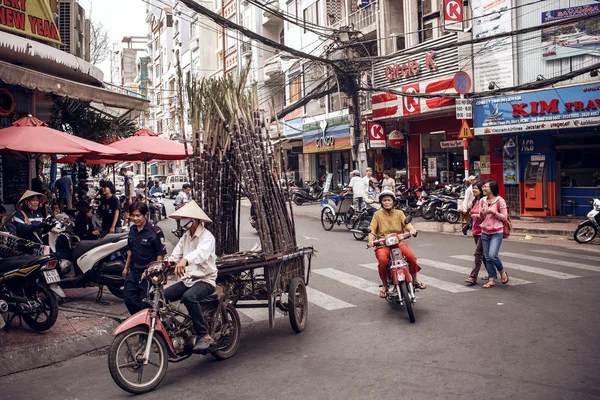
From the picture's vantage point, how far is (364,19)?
25.5 m

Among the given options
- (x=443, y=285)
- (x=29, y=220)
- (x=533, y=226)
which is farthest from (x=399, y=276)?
(x=533, y=226)

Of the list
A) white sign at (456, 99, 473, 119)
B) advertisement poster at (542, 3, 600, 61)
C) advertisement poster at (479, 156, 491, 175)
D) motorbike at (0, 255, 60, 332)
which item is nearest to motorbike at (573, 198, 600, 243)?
white sign at (456, 99, 473, 119)

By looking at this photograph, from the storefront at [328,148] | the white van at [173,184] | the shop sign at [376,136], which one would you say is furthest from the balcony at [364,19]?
the white van at [173,184]

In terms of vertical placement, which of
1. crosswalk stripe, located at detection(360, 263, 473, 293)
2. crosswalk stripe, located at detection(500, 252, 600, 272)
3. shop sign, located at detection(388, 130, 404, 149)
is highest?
shop sign, located at detection(388, 130, 404, 149)

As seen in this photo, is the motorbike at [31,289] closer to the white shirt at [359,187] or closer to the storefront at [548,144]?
the white shirt at [359,187]

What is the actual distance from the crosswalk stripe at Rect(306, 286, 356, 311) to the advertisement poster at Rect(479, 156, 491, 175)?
1267 cm

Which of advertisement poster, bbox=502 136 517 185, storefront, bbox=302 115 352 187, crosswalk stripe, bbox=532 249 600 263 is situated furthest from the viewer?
storefront, bbox=302 115 352 187

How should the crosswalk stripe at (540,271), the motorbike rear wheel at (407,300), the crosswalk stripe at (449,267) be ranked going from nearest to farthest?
the motorbike rear wheel at (407,300) < the crosswalk stripe at (449,267) < the crosswalk stripe at (540,271)

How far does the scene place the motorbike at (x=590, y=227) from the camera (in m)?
13.4

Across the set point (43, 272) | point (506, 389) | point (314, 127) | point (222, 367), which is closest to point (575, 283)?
point (506, 389)

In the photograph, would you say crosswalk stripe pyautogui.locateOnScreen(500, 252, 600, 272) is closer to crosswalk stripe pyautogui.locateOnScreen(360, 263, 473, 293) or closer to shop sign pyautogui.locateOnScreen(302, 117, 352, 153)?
crosswalk stripe pyautogui.locateOnScreen(360, 263, 473, 293)

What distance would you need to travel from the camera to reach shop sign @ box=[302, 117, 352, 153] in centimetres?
2812

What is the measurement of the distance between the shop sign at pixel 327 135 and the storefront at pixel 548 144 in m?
9.73

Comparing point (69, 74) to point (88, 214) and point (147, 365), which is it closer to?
point (88, 214)
